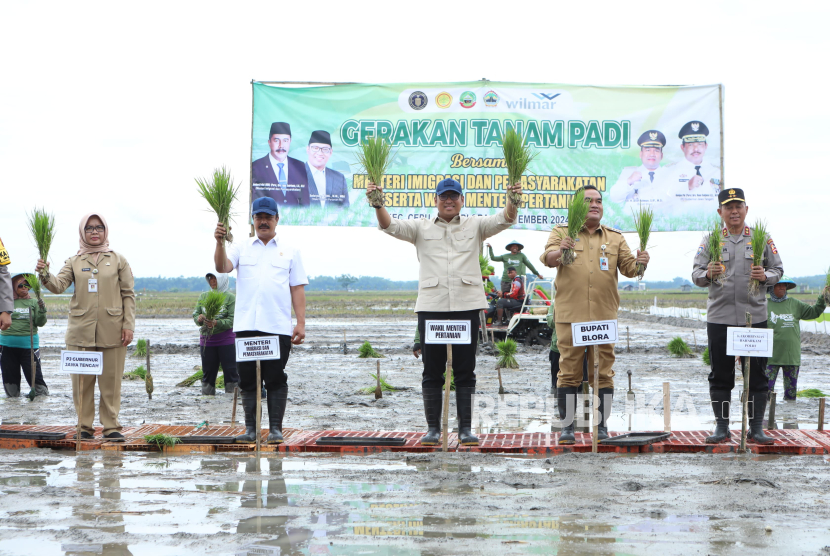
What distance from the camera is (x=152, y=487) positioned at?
15.3ft

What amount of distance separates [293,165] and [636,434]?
719 cm

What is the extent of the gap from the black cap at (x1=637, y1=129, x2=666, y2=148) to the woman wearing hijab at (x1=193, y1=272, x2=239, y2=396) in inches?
256

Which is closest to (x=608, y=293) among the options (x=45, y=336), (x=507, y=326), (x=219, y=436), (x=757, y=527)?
(x=757, y=527)

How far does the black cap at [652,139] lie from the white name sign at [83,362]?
28.3 feet

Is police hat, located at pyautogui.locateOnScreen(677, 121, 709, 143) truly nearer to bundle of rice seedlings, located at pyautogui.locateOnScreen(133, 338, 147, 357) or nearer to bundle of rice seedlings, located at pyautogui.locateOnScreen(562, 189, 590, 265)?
bundle of rice seedlings, located at pyautogui.locateOnScreen(562, 189, 590, 265)

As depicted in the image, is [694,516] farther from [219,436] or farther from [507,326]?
[507,326]

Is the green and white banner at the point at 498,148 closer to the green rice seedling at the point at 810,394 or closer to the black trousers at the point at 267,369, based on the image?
the green rice seedling at the point at 810,394

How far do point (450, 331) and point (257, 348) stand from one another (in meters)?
1.46

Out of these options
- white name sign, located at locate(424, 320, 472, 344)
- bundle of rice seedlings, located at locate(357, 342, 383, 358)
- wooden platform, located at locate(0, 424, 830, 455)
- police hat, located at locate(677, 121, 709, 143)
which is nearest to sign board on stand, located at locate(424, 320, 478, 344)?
white name sign, located at locate(424, 320, 472, 344)

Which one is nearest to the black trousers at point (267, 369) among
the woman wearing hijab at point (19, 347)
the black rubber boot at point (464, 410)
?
the black rubber boot at point (464, 410)

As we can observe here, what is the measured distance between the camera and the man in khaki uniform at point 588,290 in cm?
605

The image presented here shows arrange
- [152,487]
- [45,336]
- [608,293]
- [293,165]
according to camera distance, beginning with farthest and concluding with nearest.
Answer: [45,336]
[293,165]
[608,293]
[152,487]

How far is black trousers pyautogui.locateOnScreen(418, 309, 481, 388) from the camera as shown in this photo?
600cm

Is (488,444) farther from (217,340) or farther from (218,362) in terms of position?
(218,362)
